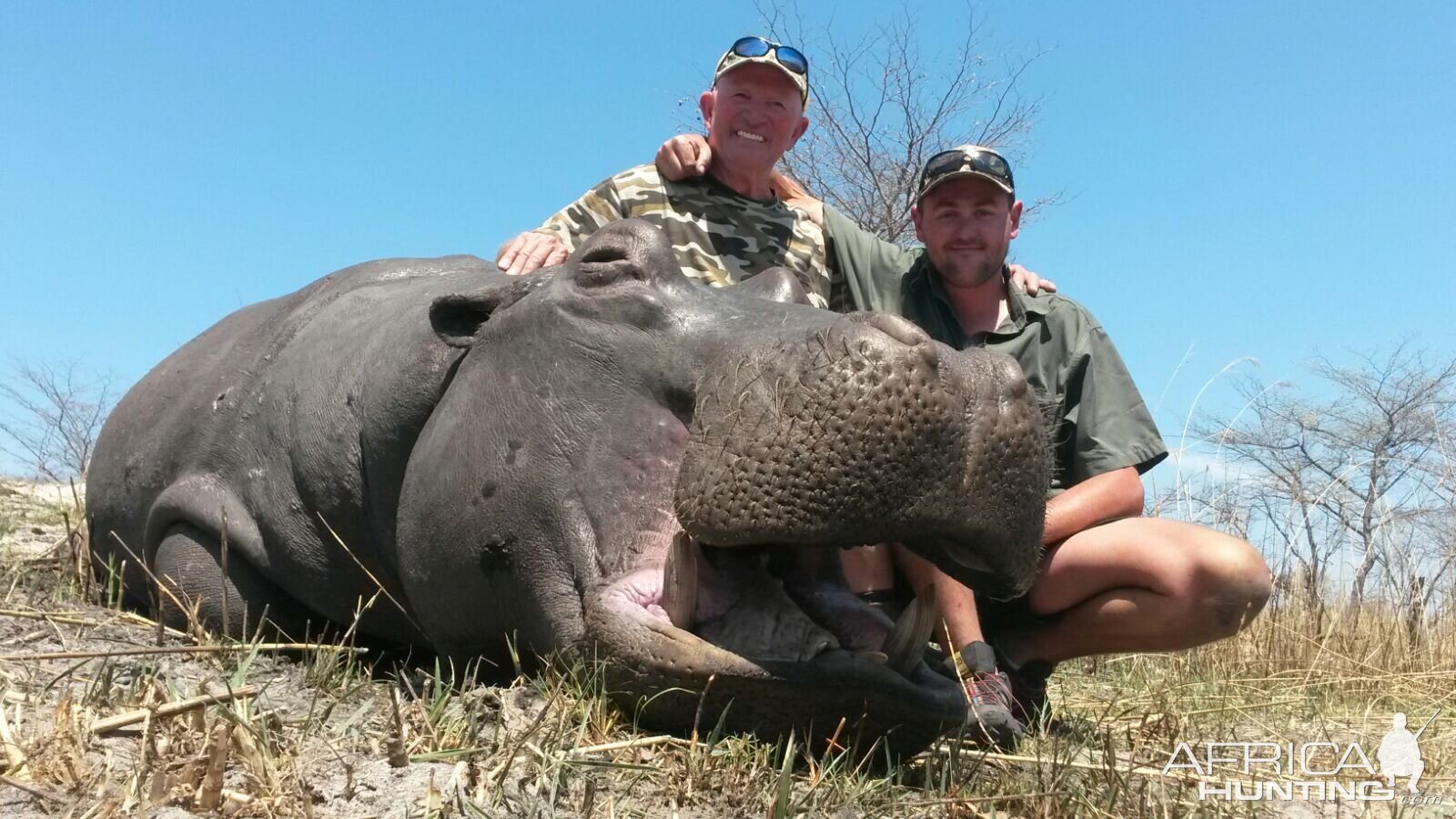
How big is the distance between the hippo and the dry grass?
0.38ft

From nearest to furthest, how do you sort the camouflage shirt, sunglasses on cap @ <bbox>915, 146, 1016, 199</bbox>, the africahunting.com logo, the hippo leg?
the africahunting.com logo → the hippo leg → sunglasses on cap @ <bbox>915, 146, 1016, 199</bbox> → the camouflage shirt

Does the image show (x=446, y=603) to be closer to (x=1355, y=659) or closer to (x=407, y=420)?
(x=407, y=420)

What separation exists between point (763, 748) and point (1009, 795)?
0.51 metres

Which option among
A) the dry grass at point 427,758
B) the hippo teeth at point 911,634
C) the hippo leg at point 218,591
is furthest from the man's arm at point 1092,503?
the hippo leg at point 218,591

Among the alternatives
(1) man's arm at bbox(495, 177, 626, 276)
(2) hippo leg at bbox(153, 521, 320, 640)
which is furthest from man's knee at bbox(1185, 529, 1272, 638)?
(2) hippo leg at bbox(153, 521, 320, 640)

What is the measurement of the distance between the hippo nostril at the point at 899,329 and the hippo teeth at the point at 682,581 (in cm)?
59

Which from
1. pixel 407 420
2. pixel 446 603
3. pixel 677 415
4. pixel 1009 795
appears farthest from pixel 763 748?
pixel 407 420

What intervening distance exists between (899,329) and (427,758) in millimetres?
1212

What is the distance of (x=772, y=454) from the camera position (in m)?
2.62

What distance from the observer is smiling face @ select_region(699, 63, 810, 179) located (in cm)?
589

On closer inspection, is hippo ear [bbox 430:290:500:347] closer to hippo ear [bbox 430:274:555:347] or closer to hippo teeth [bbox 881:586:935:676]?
hippo ear [bbox 430:274:555:347]

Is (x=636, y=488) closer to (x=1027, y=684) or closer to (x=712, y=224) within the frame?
(x=1027, y=684)

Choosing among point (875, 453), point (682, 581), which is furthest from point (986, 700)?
point (875, 453)

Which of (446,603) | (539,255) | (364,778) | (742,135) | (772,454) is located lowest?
(364,778)
